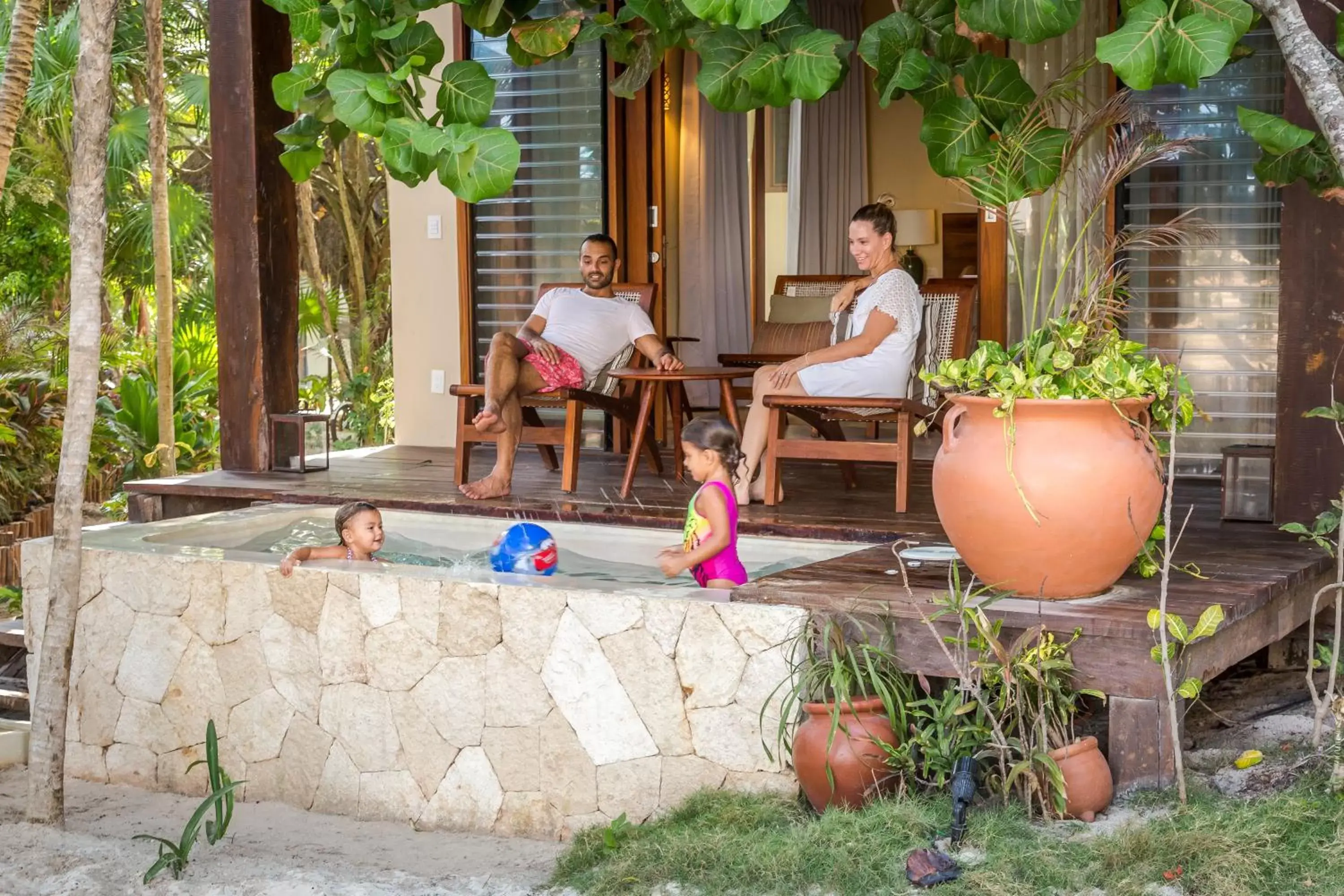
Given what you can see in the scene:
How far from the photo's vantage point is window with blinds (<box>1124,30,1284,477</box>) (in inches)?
223

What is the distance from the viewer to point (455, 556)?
16.5 feet

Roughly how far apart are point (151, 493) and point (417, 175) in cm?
230

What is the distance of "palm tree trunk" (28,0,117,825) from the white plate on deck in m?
2.16

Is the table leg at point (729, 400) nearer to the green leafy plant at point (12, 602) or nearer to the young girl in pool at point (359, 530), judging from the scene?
the young girl in pool at point (359, 530)

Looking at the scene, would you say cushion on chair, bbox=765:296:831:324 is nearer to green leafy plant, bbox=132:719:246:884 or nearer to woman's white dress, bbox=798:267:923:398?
woman's white dress, bbox=798:267:923:398

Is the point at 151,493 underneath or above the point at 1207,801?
above

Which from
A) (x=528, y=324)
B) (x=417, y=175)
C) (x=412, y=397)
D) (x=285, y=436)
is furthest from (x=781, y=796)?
(x=412, y=397)

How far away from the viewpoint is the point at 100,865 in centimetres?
340

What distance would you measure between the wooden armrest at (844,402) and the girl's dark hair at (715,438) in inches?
35.1

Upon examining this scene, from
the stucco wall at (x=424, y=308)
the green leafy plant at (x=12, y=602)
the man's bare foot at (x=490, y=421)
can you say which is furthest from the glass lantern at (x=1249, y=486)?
the green leafy plant at (x=12, y=602)

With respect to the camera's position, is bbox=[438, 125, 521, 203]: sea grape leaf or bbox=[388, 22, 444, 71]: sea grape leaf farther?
bbox=[388, 22, 444, 71]: sea grape leaf

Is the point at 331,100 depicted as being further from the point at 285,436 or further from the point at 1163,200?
the point at 1163,200

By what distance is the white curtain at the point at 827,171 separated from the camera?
8875mm

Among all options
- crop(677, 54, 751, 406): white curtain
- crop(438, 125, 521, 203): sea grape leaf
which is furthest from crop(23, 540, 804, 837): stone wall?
crop(677, 54, 751, 406): white curtain
